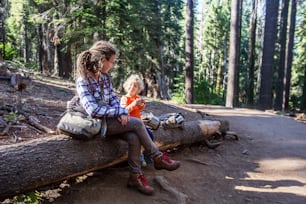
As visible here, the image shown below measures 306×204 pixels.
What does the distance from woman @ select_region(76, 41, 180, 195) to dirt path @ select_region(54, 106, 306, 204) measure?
325 mm

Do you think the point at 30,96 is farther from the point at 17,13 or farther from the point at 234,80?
the point at 17,13

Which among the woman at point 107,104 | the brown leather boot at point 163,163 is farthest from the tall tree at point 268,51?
the woman at point 107,104

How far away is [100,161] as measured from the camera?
3852 mm

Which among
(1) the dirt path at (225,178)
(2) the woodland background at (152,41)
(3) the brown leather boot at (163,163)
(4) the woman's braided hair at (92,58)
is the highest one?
(2) the woodland background at (152,41)

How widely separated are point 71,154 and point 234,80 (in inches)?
452

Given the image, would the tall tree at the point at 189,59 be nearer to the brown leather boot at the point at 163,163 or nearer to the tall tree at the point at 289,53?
the tall tree at the point at 289,53

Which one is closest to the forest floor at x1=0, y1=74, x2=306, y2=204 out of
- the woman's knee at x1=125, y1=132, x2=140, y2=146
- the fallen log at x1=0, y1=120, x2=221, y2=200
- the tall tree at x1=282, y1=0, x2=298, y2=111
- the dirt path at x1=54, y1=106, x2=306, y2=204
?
the dirt path at x1=54, y1=106, x2=306, y2=204

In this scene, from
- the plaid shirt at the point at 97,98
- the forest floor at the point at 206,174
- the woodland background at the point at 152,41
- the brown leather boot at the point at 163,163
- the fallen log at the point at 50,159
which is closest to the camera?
the fallen log at the point at 50,159

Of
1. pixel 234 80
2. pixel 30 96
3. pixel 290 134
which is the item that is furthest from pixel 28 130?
pixel 234 80

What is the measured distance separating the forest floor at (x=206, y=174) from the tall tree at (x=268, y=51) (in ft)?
19.2

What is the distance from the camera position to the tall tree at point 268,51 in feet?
41.7

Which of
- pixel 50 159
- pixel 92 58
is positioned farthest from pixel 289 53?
pixel 50 159

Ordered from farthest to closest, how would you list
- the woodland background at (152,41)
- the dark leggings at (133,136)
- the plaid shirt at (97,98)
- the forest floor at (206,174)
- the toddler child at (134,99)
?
the woodland background at (152,41) < the toddler child at (134,99) < the dark leggings at (133,136) < the forest floor at (206,174) < the plaid shirt at (97,98)

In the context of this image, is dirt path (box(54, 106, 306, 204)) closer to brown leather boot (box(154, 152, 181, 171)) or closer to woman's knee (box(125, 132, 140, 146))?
brown leather boot (box(154, 152, 181, 171))
